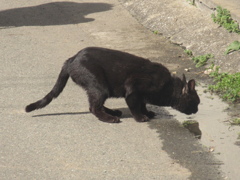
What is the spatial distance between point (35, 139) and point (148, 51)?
3.73 meters

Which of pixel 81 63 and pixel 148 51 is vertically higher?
pixel 81 63

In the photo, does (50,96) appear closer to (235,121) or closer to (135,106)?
(135,106)

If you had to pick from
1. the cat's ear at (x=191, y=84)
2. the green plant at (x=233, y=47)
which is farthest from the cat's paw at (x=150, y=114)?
the green plant at (x=233, y=47)

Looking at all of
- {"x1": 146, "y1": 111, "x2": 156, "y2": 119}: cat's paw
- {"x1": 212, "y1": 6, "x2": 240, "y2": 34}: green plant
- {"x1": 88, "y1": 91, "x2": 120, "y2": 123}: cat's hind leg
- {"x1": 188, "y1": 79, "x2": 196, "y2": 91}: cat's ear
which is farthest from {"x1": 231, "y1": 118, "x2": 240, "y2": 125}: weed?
{"x1": 212, "y1": 6, "x2": 240, "y2": 34}: green plant

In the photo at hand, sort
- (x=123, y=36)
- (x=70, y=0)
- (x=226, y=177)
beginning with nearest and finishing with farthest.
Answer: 1. (x=226, y=177)
2. (x=123, y=36)
3. (x=70, y=0)

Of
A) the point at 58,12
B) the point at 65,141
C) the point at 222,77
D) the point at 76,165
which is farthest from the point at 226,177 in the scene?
the point at 58,12

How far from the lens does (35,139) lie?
6195 mm

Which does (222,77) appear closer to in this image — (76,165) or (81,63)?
(81,63)

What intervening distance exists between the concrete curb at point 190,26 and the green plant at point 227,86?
11.4 inches

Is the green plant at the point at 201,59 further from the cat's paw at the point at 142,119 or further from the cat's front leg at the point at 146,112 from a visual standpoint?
the cat's paw at the point at 142,119

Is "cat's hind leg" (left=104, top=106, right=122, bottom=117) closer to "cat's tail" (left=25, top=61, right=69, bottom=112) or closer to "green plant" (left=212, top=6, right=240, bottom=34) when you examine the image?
"cat's tail" (left=25, top=61, right=69, bottom=112)

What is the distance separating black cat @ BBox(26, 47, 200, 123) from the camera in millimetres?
6719

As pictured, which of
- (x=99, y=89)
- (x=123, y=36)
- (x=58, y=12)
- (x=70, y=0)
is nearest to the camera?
(x=99, y=89)

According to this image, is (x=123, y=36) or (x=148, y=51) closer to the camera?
(x=148, y=51)
